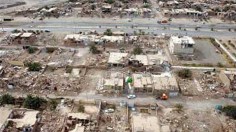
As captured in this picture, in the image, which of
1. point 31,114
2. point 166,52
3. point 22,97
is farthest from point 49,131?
point 166,52

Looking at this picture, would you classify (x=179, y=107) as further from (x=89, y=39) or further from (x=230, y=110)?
(x=89, y=39)

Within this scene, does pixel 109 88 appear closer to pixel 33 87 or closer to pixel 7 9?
pixel 33 87

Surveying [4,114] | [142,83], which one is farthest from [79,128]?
[142,83]

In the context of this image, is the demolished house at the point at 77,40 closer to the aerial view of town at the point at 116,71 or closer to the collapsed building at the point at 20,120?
the aerial view of town at the point at 116,71

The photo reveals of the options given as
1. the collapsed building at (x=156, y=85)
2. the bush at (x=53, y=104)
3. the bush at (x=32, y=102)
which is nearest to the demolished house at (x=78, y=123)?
the bush at (x=53, y=104)

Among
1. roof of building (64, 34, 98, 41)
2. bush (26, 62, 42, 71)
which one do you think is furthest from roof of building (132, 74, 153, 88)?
roof of building (64, 34, 98, 41)
